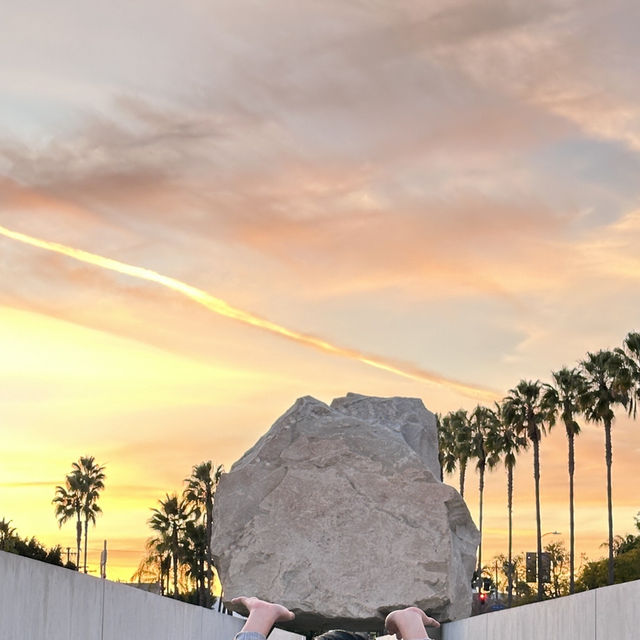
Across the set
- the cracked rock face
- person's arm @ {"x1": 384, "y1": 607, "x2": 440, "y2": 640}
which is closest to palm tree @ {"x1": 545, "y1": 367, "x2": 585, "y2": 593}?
the cracked rock face

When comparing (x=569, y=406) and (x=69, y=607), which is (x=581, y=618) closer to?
(x=69, y=607)

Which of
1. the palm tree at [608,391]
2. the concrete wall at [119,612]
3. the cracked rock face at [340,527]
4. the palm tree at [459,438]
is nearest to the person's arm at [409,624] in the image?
the concrete wall at [119,612]

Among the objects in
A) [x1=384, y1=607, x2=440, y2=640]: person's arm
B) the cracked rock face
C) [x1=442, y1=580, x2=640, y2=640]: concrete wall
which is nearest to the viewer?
[x1=384, y1=607, x2=440, y2=640]: person's arm

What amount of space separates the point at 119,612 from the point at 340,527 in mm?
28184

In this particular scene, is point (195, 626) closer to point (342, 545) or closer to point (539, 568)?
point (342, 545)

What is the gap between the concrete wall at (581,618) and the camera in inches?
397

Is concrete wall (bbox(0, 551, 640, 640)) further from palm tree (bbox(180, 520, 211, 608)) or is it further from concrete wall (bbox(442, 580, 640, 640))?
palm tree (bbox(180, 520, 211, 608))

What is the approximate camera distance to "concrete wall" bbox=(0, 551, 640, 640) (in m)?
8.95

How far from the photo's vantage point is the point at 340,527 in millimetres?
40938

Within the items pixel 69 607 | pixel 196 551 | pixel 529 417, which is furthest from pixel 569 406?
pixel 69 607

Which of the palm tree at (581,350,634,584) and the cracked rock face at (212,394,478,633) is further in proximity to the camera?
the palm tree at (581,350,634,584)

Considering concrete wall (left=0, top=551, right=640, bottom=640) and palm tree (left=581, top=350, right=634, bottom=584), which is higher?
palm tree (left=581, top=350, right=634, bottom=584)

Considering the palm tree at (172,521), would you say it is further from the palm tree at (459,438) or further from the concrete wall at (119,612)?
the concrete wall at (119,612)

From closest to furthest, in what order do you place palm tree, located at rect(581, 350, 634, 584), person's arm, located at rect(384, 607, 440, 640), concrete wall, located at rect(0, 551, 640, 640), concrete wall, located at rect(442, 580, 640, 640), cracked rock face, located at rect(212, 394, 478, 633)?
person's arm, located at rect(384, 607, 440, 640) < concrete wall, located at rect(0, 551, 640, 640) < concrete wall, located at rect(442, 580, 640, 640) < cracked rock face, located at rect(212, 394, 478, 633) < palm tree, located at rect(581, 350, 634, 584)
